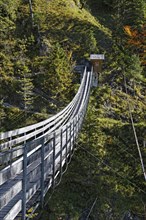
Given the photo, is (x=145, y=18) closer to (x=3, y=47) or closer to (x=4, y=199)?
(x=3, y=47)

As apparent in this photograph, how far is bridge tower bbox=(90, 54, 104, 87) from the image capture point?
21.4m

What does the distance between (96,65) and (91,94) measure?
294cm

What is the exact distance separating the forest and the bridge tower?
554 mm

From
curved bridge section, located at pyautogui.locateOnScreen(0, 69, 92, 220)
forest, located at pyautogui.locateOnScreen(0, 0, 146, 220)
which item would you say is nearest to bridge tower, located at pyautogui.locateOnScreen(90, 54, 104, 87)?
forest, located at pyautogui.locateOnScreen(0, 0, 146, 220)

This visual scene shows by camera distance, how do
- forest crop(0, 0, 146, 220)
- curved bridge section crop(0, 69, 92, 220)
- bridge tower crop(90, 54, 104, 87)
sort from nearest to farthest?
curved bridge section crop(0, 69, 92, 220) < forest crop(0, 0, 146, 220) < bridge tower crop(90, 54, 104, 87)

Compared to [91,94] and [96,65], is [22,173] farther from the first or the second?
[96,65]

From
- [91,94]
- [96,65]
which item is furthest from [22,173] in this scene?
[96,65]

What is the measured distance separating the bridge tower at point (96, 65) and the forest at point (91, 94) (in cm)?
55

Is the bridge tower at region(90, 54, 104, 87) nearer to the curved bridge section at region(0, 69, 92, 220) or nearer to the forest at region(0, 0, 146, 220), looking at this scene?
the forest at region(0, 0, 146, 220)

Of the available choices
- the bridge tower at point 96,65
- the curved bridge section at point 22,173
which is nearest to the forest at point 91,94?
the bridge tower at point 96,65

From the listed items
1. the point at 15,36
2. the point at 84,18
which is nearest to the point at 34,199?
the point at 15,36

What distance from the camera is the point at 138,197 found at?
13.0 meters

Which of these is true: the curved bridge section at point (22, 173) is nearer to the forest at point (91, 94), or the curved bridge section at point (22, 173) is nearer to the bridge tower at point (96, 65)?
the forest at point (91, 94)

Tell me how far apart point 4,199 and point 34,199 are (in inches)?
57.5
